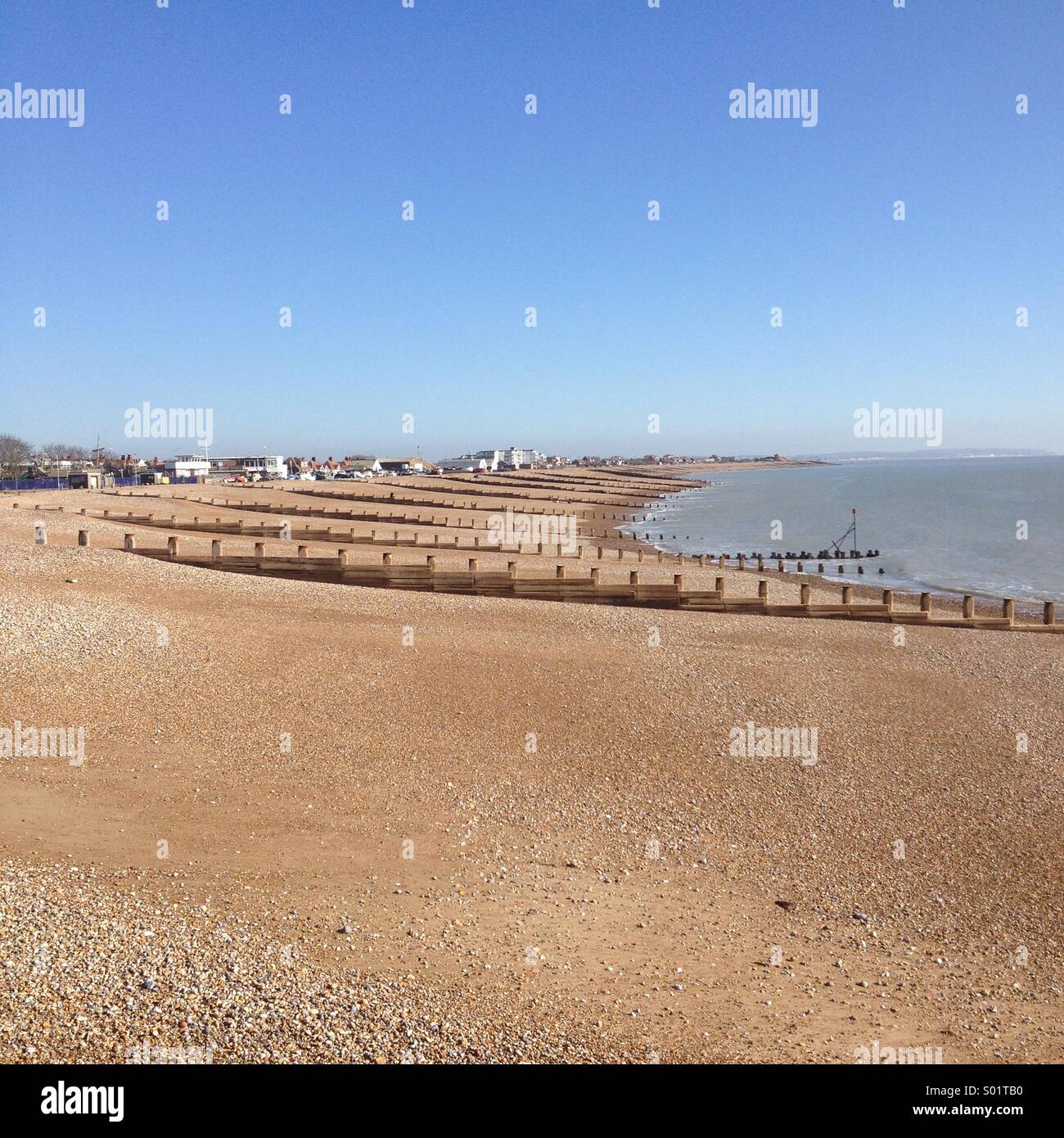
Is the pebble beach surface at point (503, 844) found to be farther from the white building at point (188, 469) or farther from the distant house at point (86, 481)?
the white building at point (188, 469)

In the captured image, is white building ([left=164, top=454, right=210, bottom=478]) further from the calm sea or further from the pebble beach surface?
the pebble beach surface

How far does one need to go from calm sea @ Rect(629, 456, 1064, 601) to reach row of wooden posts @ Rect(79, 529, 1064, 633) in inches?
481

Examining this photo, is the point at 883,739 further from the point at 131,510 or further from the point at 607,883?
the point at 131,510

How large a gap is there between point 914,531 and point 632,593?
50.8m

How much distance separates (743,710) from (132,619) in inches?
468

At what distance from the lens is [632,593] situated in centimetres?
2522

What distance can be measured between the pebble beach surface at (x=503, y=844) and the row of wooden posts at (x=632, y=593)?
4.53 metres

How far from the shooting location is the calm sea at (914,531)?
41312 millimetres

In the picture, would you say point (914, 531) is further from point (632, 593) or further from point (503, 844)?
point (503, 844)

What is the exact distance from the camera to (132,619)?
17.5 m

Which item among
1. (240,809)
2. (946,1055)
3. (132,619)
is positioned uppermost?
(132,619)

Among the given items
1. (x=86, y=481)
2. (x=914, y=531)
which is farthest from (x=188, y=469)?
(x=914, y=531)
